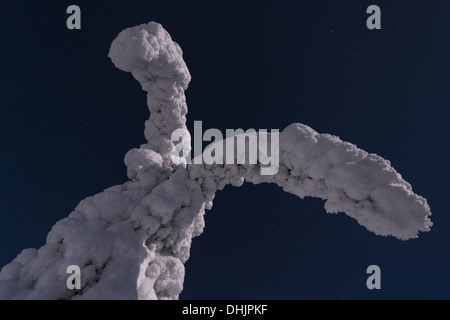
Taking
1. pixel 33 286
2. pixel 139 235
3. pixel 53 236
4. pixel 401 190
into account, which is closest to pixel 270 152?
pixel 401 190

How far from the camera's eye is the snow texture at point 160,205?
4863 millimetres

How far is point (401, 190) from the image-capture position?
4695mm

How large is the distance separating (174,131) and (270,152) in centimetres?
317

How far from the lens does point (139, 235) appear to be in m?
5.84

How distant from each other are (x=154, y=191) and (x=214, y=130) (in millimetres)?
2672

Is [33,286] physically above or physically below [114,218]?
below

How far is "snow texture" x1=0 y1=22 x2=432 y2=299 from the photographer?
4863 millimetres

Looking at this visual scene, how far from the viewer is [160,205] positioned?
620 cm
